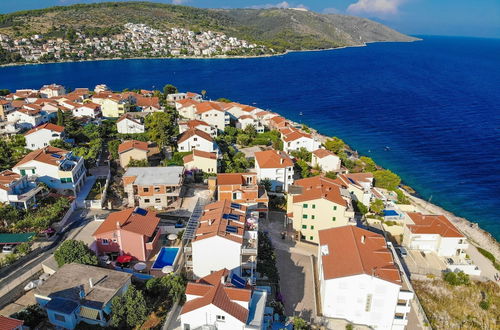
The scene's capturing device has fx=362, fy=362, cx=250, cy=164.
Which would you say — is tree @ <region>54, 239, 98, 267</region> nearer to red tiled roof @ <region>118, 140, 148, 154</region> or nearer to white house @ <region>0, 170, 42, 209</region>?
white house @ <region>0, 170, 42, 209</region>

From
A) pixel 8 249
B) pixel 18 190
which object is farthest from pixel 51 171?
pixel 8 249

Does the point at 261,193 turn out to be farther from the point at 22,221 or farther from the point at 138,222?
the point at 22,221

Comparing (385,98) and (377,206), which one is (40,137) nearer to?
(377,206)

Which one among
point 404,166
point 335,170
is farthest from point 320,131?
point 335,170

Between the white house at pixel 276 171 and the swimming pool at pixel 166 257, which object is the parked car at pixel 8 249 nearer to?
the swimming pool at pixel 166 257

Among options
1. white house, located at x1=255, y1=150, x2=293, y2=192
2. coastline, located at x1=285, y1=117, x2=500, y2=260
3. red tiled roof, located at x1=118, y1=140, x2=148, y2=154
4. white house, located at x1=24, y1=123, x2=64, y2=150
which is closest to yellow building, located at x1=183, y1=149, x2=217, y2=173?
white house, located at x1=255, y1=150, x2=293, y2=192

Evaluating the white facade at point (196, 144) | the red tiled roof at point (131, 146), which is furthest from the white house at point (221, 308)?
the white facade at point (196, 144)
